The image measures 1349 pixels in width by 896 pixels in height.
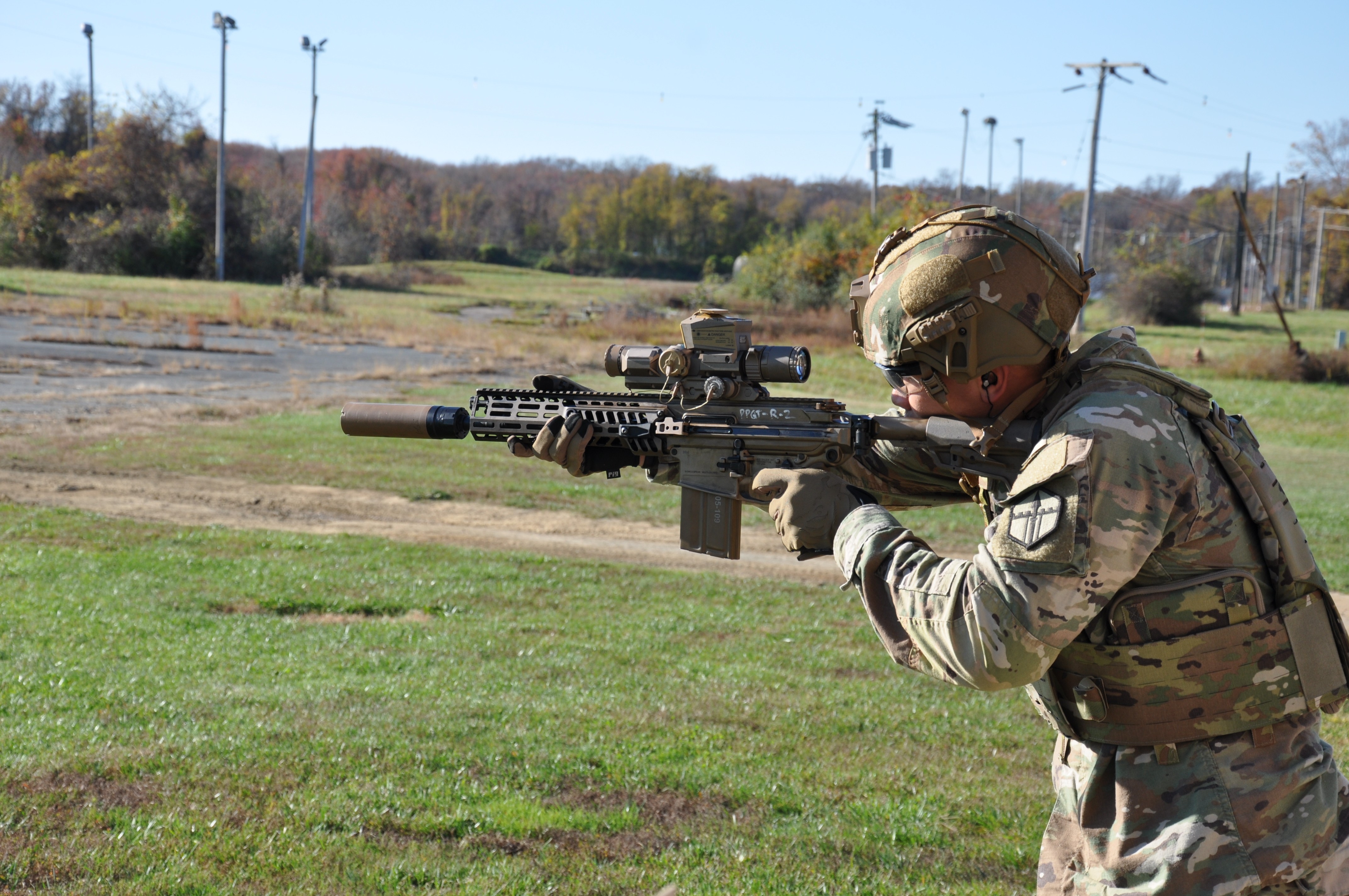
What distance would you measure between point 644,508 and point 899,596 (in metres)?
13.2

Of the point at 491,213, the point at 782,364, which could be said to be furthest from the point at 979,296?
the point at 491,213

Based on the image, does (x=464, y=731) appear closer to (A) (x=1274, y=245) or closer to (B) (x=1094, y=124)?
(B) (x=1094, y=124)

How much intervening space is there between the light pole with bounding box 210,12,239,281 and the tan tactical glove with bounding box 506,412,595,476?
6084 centimetres

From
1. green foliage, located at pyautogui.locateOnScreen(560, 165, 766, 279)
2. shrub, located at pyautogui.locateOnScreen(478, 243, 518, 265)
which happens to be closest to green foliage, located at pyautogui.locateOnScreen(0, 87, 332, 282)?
shrub, located at pyautogui.locateOnScreen(478, 243, 518, 265)

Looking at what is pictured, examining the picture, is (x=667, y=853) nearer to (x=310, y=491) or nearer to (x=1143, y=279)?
(x=310, y=491)

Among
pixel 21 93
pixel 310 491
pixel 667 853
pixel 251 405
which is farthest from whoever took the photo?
pixel 21 93

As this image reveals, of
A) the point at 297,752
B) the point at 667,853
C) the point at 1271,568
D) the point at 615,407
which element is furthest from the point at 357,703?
the point at 1271,568

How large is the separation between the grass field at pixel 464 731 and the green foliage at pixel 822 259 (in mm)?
35540

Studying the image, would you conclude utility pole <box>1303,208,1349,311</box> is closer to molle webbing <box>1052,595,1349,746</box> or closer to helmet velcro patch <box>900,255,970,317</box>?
molle webbing <box>1052,595,1349,746</box>

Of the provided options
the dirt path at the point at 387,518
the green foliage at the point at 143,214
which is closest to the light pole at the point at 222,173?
the green foliage at the point at 143,214

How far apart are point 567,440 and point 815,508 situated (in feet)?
5.06

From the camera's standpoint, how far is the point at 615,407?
14.5 feet

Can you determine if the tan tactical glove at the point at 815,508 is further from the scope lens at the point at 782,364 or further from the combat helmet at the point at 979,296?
the scope lens at the point at 782,364

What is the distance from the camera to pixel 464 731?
668cm
